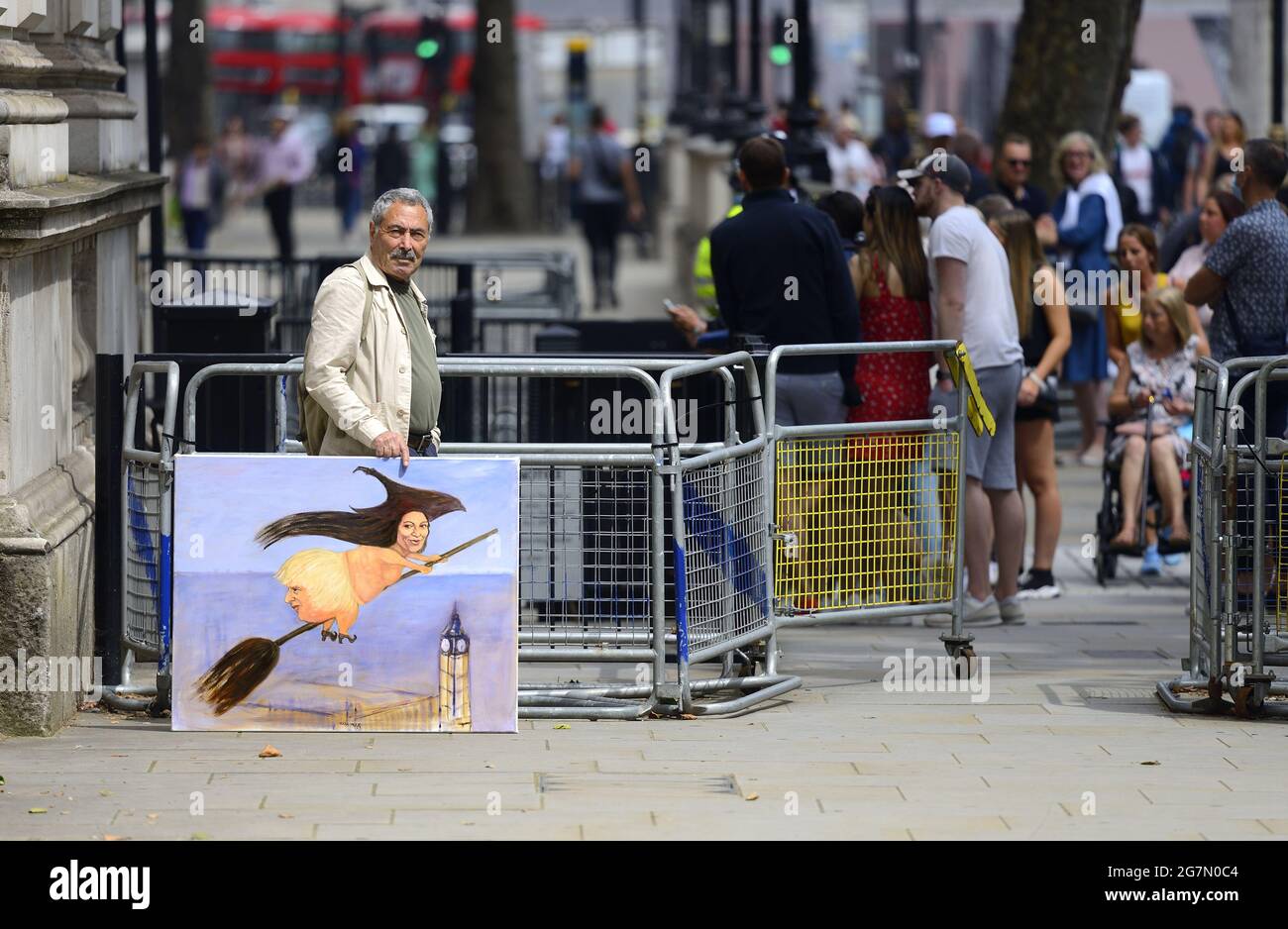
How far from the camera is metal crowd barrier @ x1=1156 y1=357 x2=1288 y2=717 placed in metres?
7.70

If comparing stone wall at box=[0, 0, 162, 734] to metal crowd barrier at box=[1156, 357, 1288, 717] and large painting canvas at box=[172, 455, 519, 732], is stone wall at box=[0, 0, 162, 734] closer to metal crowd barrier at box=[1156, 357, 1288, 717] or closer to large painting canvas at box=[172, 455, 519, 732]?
large painting canvas at box=[172, 455, 519, 732]

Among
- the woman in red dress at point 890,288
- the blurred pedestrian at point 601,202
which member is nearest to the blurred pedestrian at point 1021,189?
the woman in red dress at point 890,288

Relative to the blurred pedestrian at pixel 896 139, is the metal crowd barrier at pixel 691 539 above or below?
below

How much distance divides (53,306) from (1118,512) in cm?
554

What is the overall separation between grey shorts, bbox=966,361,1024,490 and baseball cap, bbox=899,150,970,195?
0.80 metres

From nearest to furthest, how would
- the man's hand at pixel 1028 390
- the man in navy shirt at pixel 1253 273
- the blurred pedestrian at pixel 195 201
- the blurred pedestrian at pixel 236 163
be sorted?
1. the man in navy shirt at pixel 1253 273
2. the man's hand at pixel 1028 390
3. the blurred pedestrian at pixel 195 201
4. the blurred pedestrian at pixel 236 163

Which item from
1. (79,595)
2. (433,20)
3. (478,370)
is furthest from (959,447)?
(433,20)

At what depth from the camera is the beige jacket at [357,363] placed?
283 inches

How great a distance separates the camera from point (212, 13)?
62.7 m

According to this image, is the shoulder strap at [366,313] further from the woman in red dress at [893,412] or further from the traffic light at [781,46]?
the traffic light at [781,46]

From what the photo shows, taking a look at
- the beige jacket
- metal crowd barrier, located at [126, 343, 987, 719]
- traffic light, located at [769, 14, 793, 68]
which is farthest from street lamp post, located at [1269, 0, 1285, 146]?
the beige jacket

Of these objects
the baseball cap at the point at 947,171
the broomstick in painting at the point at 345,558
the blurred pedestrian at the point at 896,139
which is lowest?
the broomstick in painting at the point at 345,558

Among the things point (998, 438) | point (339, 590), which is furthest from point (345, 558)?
point (998, 438)

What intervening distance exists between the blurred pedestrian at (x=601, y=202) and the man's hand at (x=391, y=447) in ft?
60.5
